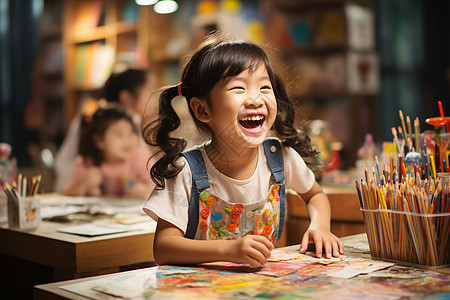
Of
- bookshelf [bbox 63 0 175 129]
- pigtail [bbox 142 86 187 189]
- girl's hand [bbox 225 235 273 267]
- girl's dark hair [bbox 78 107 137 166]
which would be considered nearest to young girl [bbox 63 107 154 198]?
girl's dark hair [bbox 78 107 137 166]

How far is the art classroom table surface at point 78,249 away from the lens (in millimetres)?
1433

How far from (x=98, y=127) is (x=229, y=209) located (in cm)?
165

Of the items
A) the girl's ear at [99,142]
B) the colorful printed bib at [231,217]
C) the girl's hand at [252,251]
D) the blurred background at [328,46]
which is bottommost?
the girl's hand at [252,251]

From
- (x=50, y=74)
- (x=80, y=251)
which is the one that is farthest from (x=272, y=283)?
(x=50, y=74)

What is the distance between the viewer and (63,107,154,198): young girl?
104 inches

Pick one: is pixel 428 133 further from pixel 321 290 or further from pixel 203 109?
pixel 321 290

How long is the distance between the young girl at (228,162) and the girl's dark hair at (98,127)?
1434mm

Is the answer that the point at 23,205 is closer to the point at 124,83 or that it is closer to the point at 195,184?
the point at 195,184

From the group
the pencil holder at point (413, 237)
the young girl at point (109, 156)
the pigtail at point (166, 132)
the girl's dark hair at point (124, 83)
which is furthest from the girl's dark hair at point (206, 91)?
the girl's dark hair at point (124, 83)

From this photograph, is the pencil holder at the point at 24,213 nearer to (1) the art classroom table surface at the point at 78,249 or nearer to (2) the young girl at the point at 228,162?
(1) the art classroom table surface at the point at 78,249

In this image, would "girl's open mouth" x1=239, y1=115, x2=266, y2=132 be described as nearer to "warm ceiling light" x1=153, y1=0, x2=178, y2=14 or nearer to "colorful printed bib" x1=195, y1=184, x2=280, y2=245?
"colorful printed bib" x1=195, y1=184, x2=280, y2=245

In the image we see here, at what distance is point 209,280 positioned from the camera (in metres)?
0.98

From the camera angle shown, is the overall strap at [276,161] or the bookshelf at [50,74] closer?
the overall strap at [276,161]

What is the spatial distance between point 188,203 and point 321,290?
1.55ft
